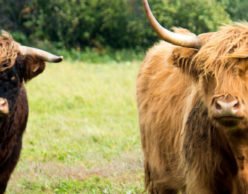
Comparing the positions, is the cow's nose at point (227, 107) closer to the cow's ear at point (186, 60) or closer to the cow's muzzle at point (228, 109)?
the cow's muzzle at point (228, 109)

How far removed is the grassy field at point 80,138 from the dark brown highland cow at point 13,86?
1.04 m

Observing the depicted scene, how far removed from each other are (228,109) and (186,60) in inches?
31.0

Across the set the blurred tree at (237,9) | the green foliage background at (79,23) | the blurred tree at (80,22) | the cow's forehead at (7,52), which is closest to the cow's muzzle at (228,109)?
the cow's forehead at (7,52)

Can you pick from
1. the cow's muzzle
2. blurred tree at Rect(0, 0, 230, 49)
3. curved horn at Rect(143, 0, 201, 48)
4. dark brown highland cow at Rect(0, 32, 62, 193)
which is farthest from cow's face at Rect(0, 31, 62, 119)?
blurred tree at Rect(0, 0, 230, 49)

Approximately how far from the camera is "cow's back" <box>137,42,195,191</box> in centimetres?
456

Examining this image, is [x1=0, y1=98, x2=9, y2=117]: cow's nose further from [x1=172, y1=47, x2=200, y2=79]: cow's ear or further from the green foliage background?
the green foliage background

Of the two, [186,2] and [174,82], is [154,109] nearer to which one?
[174,82]

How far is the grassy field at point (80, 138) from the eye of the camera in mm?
6281

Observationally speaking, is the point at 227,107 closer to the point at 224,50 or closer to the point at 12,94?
the point at 224,50

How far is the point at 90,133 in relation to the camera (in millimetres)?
8602

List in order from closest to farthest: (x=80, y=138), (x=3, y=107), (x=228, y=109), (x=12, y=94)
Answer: (x=228, y=109) → (x=3, y=107) → (x=12, y=94) → (x=80, y=138)

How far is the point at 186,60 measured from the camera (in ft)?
13.2

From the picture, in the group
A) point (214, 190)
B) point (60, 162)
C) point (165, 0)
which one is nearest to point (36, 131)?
point (60, 162)

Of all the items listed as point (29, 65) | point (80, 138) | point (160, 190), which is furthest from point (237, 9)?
point (29, 65)
